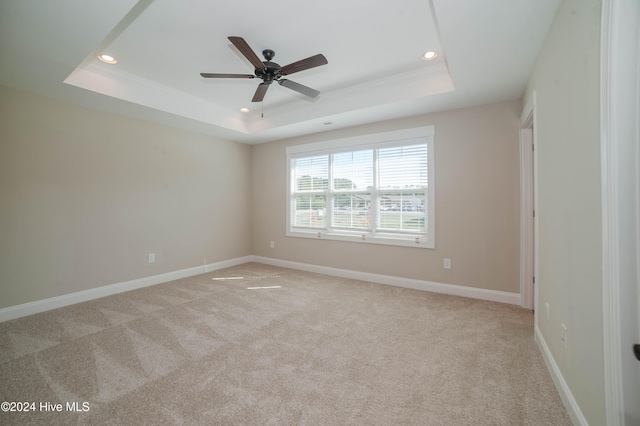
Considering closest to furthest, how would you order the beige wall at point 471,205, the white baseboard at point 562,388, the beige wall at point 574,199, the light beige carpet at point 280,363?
the beige wall at point 574,199 → the white baseboard at point 562,388 → the light beige carpet at point 280,363 → the beige wall at point 471,205

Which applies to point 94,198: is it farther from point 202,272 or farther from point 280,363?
point 280,363

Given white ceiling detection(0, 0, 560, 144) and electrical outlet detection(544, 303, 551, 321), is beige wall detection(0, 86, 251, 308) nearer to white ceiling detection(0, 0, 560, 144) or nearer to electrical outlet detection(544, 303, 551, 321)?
white ceiling detection(0, 0, 560, 144)

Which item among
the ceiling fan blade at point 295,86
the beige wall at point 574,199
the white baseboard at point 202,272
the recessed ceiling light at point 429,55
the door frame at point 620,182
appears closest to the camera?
the door frame at point 620,182

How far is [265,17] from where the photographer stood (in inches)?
86.0

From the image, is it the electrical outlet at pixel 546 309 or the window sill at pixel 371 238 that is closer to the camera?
the electrical outlet at pixel 546 309

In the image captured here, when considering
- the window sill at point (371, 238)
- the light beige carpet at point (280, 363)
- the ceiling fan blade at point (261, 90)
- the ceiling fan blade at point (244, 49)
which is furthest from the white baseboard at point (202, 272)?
the ceiling fan blade at point (244, 49)

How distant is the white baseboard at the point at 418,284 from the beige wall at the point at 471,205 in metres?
0.07

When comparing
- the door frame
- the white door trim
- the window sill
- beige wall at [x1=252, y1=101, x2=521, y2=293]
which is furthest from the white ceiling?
the window sill

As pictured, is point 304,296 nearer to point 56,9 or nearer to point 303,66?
point 303,66

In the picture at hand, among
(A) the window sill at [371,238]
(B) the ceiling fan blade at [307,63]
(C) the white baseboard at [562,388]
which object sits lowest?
(C) the white baseboard at [562,388]

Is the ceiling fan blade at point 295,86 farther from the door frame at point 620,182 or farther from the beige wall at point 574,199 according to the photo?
the door frame at point 620,182

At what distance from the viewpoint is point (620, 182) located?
1.02 metres

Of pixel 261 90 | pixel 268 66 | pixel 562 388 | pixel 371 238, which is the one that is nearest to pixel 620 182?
pixel 562 388

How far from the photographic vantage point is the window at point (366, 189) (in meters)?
3.76
